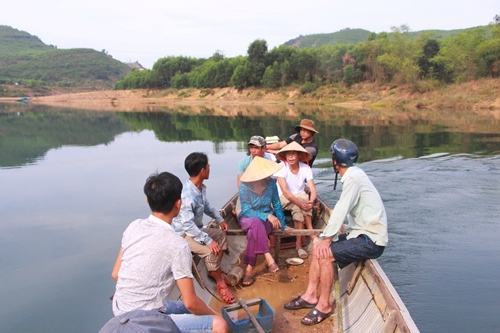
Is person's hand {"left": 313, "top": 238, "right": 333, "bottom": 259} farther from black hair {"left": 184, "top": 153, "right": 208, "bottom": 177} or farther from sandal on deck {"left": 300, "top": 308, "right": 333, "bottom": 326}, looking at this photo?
black hair {"left": 184, "top": 153, "right": 208, "bottom": 177}

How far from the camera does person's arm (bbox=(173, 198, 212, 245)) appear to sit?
496 cm

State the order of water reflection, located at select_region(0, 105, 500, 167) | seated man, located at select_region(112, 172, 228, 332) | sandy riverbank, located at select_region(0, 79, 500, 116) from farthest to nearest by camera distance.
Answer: sandy riverbank, located at select_region(0, 79, 500, 116) → water reflection, located at select_region(0, 105, 500, 167) → seated man, located at select_region(112, 172, 228, 332)

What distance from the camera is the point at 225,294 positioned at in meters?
5.28

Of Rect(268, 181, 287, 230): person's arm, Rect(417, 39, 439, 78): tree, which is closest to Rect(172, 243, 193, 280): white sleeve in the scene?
Rect(268, 181, 287, 230): person's arm

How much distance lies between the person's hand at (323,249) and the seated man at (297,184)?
198cm

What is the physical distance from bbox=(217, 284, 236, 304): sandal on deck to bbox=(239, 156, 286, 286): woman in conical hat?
1.44 ft

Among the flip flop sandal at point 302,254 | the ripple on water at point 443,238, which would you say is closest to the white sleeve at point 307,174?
the flip flop sandal at point 302,254

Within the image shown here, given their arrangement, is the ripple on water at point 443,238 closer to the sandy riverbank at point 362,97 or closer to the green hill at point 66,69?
the sandy riverbank at point 362,97

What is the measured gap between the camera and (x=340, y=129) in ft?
94.4

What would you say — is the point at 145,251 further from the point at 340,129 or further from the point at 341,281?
the point at 340,129

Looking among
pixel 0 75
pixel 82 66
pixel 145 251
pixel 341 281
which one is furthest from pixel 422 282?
pixel 82 66

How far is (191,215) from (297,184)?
7.16ft

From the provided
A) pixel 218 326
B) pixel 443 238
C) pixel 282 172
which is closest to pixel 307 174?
pixel 282 172

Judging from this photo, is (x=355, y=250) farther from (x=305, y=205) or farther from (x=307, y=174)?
(x=307, y=174)
